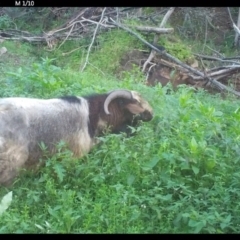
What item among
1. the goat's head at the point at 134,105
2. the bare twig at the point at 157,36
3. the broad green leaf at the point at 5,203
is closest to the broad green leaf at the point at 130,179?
the broad green leaf at the point at 5,203

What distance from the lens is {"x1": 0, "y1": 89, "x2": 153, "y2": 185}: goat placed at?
671 centimetres

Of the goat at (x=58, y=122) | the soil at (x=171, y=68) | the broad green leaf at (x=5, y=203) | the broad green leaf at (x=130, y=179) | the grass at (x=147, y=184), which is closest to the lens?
the broad green leaf at (x=5, y=203)

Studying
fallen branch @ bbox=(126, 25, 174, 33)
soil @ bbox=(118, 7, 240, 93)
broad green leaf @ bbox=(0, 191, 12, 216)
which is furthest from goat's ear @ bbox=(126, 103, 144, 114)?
fallen branch @ bbox=(126, 25, 174, 33)

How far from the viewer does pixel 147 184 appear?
6312 millimetres

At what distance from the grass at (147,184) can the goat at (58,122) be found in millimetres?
176

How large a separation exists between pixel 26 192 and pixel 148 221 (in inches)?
54.7

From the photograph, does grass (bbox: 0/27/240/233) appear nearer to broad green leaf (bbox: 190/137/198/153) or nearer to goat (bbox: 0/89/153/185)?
broad green leaf (bbox: 190/137/198/153)

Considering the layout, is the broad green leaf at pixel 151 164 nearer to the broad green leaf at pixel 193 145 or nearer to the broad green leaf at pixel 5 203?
the broad green leaf at pixel 193 145

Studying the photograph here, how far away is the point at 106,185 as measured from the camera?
21.1 ft

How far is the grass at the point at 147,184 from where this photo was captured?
5.73 meters

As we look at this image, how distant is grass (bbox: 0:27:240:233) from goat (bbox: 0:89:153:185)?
0.58 ft

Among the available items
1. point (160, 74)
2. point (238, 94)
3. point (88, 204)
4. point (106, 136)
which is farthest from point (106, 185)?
point (160, 74)

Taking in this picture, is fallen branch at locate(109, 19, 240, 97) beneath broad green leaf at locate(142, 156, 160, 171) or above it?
A: beneath

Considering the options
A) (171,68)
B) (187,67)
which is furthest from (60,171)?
(171,68)
